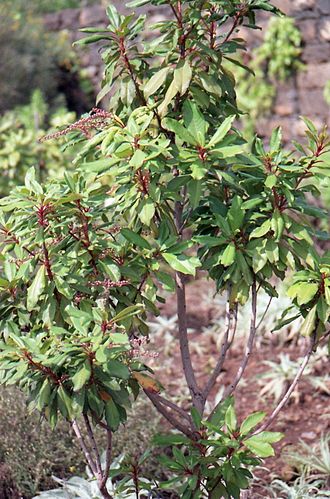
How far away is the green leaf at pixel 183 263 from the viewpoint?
2521mm

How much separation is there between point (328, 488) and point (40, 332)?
1.77 m

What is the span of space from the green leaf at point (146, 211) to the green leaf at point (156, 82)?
1.22 feet

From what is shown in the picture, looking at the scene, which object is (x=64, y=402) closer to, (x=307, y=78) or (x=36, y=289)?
(x=36, y=289)

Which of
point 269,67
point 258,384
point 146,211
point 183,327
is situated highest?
point 146,211

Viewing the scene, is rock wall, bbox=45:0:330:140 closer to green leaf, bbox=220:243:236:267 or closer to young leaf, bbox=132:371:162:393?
green leaf, bbox=220:243:236:267

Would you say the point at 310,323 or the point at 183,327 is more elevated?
the point at 310,323

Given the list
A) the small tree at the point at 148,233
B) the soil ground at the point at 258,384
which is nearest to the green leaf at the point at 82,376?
the small tree at the point at 148,233

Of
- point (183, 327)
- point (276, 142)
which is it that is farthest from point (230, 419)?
point (276, 142)

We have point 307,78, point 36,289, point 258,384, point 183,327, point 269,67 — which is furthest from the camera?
point 269,67

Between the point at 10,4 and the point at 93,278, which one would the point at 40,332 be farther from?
the point at 10,4

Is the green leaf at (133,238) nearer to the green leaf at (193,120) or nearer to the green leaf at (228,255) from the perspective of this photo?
the green leaf at (228,255)

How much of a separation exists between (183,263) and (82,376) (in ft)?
1.58

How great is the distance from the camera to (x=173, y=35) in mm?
2822

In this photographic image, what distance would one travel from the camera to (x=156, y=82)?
8.89ft
